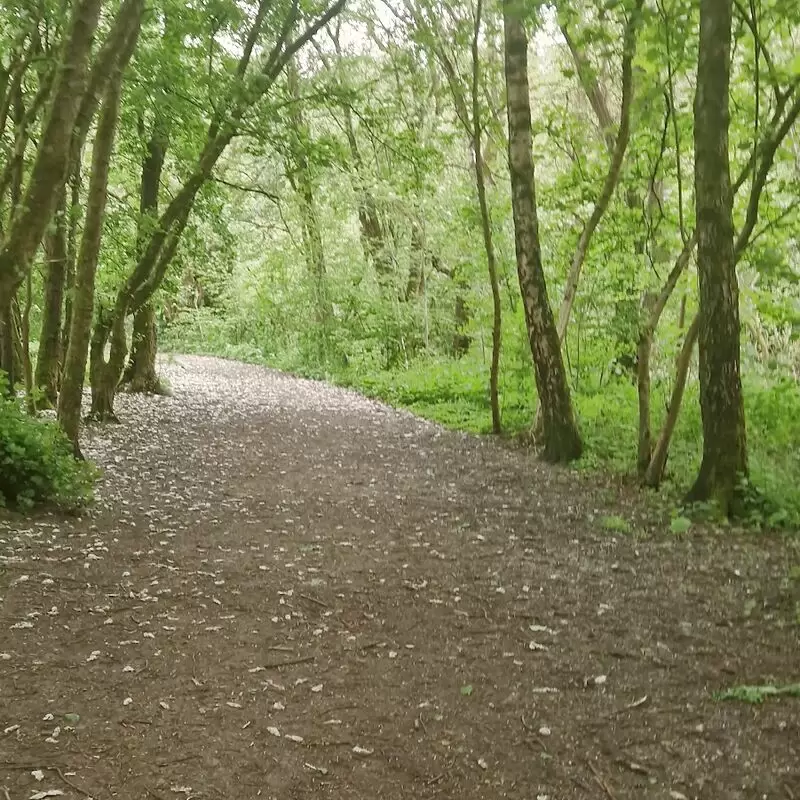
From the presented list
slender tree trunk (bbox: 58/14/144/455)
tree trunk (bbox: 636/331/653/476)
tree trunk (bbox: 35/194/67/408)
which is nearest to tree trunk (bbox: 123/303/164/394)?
tree trunk (bbox: 35/194/67/408)

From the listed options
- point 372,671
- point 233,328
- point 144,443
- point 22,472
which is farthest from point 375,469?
point 233,328

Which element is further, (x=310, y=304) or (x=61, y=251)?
(x=310, y=304)

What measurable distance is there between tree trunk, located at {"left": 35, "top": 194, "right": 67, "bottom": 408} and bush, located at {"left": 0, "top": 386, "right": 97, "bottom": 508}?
5.53m

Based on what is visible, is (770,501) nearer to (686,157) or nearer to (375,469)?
(375,469)

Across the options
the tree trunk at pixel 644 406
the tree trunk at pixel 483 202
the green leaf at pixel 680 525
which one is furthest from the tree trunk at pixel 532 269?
the green leaf at pixel 680 525

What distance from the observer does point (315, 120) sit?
25625 mm

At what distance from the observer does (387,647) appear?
5.44m

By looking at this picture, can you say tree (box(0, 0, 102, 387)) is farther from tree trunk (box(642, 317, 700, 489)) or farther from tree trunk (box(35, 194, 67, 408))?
tree trunk (box(642, 317, 700, 489))

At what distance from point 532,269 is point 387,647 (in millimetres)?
7657

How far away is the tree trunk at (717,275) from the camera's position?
809 cm

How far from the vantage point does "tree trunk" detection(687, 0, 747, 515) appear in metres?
8.09

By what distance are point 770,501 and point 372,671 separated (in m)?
5.48

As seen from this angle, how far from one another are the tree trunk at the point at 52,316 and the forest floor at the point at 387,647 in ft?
17.3

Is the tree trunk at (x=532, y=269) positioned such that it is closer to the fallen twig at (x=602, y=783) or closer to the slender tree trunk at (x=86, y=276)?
the slender tree trunk at (x=86, y=276)
